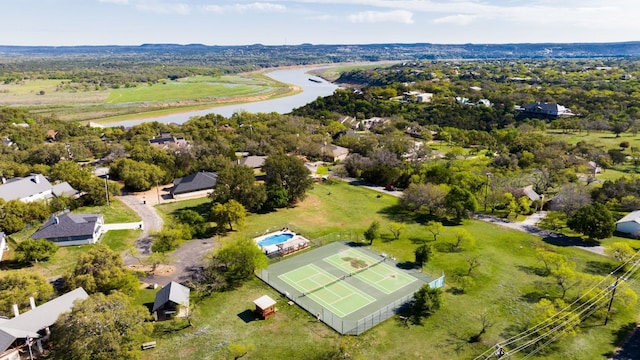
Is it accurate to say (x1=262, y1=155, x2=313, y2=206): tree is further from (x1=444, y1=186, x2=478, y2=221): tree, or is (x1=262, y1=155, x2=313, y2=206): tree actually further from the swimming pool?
(x1=444, y1=186, x2=478, y2=221): tree

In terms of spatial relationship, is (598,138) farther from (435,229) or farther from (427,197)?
(435,229)

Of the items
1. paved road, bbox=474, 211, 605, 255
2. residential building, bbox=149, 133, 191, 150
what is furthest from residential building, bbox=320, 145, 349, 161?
paved road, bbox=474, 211, 605, 255

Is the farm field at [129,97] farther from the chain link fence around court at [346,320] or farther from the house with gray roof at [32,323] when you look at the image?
the chain link fence around court at [346,320]

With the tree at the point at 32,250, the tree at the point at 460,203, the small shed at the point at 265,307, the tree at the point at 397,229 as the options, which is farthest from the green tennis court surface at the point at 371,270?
the tree at the point at 32,250

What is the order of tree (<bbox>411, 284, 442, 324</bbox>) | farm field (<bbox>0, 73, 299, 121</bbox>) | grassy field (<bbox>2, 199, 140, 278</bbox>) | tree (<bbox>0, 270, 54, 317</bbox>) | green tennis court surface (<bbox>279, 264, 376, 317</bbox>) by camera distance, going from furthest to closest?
1. farm field (<bbox>0, 73, 299, 121</bbox>)
2. grassy field (<bbox>2, 199, 140, 278</bbox>)
3. green tennis court surface (<bbox>279, 264, 376, 317</bbox>)
4. tree (<bbox>411, 284, 442, 324</bbox>)
5. tree (<bbox>0, 270, 54, 317</bbox>)

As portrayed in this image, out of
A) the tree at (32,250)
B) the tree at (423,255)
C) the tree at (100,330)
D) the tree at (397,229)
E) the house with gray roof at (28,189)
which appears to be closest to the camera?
the tree at (100,330)

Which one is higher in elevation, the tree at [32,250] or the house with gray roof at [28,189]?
the house with gray roof at [28,189]

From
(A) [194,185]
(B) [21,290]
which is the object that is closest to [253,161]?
(A) [194,185]

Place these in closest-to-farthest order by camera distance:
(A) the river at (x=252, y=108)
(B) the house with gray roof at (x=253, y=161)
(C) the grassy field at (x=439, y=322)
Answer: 1. (C) the grassy field at (x=439, y=322)
2. (B) the house with gray roof at (x=253, y=161)
3. (A) the river at (x=252, y=108)

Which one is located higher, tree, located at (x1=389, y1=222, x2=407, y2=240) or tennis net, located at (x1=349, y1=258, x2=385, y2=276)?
tree, located at (x1=389, y1=222, x2=407, y2=240)
